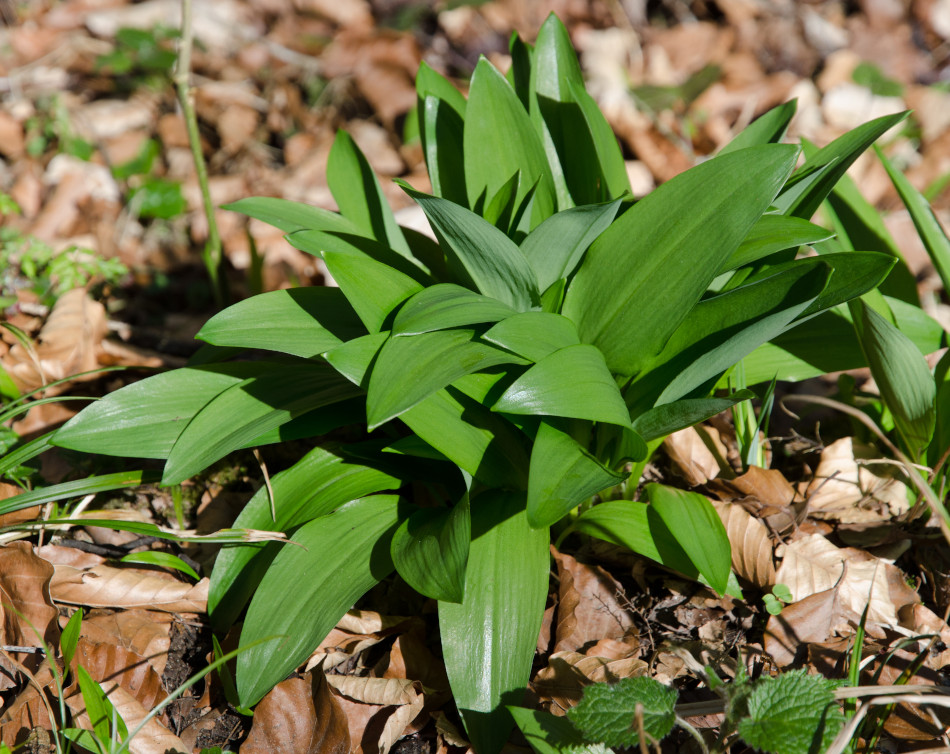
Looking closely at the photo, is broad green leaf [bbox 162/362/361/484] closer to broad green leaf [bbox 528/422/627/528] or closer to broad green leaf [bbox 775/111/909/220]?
broad green leaf [bbox 528/422/627/528]

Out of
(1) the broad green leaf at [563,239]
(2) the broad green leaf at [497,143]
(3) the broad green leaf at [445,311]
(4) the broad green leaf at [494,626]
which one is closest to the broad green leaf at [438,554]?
(4) the broad green leaf at [494,626]

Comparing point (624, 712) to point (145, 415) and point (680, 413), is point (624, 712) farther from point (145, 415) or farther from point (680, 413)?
point (145, 415)

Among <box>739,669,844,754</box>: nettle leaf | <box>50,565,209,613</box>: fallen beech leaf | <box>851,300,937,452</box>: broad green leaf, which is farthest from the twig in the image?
<box>739,669,844,754</box>: nettle leaf

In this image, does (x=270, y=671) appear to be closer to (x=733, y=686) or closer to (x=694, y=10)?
(x=733, y=686)

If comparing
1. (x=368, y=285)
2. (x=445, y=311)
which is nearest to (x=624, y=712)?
(x=445, y=311)

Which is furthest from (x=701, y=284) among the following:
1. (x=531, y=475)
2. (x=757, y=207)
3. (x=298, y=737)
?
(x=298, y=737)

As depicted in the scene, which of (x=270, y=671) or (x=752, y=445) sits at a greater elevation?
(x=752, y=445)
